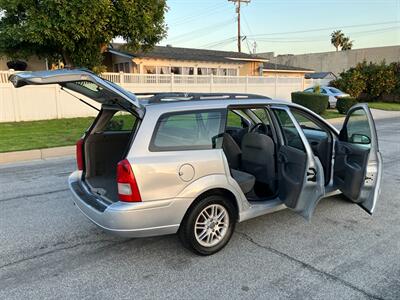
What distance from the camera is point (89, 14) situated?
38.4ft

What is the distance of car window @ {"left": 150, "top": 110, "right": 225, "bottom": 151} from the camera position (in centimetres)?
315

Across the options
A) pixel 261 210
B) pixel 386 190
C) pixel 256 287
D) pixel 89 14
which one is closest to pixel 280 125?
pixel 261 210

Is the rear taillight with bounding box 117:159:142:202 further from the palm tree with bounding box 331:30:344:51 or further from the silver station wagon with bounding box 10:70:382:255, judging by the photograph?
the palm tree with bounding box 331:30:344:51

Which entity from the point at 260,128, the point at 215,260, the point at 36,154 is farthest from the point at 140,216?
the point at 36,154

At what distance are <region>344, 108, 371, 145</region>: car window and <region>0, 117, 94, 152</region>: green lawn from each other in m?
7.52

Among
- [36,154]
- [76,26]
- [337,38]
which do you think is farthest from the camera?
[337,38]

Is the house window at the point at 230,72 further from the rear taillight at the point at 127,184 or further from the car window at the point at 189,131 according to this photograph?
A: the rear taillight at the point at 127,184

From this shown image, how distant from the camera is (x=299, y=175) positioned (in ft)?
12.1

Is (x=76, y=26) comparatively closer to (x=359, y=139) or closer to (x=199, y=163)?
(x=199, y=163)

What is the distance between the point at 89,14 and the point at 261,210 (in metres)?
10.5

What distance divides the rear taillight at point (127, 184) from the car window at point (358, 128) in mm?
2732

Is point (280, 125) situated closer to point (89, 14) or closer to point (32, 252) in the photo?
point (32, 252)

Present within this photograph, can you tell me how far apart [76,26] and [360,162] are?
10.7m

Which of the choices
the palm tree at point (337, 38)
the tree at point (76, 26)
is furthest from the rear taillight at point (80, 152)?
the palm tree at point (337, 38)
